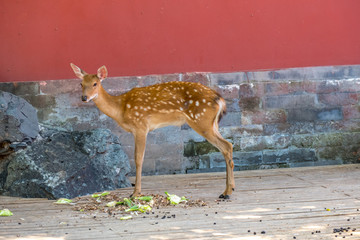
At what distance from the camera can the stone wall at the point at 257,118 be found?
22.4 feet

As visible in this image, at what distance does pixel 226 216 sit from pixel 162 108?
158 centimetres

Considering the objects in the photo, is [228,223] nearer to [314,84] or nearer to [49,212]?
[49,212]

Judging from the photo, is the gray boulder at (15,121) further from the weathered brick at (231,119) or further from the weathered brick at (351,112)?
the weathered brick at (351,112)

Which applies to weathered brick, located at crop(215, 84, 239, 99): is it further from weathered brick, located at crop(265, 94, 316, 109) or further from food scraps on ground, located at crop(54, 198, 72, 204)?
food scraps on ground, located at crop(54, 198, 72, 204)

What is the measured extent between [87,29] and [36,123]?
4.67 feet

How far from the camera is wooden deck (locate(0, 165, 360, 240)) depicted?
3986mm

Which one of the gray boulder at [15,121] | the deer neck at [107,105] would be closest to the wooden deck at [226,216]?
the gray boulder at [15,121]

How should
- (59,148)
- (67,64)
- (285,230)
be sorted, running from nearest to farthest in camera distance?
1. (285,230)
2. (59,148)
3. (67,64)

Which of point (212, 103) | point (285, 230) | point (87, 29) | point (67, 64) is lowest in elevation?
point (285, 230)

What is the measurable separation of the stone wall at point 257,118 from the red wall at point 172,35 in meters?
0.16

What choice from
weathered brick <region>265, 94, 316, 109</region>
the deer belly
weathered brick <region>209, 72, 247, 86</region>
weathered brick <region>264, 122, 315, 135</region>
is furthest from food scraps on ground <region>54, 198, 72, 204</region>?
weathered brick <region>265, 94, 316, 109</region>

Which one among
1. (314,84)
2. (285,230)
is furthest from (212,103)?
(314,84)

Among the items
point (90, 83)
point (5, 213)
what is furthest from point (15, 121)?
point (5, 213)

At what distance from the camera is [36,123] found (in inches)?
242
